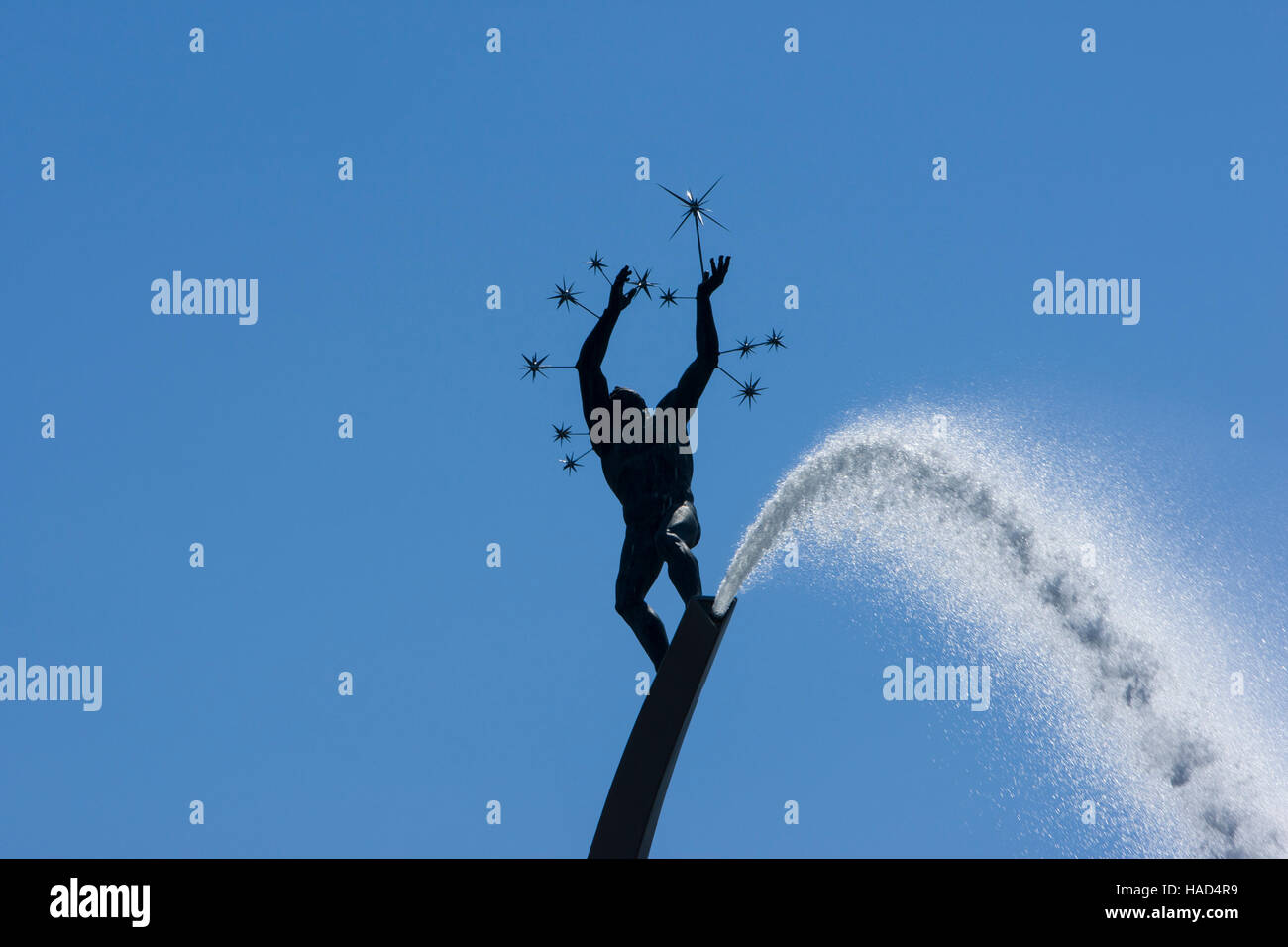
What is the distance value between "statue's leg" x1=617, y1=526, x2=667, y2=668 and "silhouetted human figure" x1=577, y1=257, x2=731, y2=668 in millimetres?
14

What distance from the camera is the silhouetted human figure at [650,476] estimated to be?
26828 millimetres

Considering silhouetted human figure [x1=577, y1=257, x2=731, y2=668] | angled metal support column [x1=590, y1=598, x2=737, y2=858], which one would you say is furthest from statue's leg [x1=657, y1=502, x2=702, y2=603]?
angled metal support column [x1=590, y1=598, x2=737, y2=858]

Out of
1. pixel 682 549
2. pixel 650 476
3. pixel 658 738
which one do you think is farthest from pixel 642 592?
pixel 658 738

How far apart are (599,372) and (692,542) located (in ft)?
9.24

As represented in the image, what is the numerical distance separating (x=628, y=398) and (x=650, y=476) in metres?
1.25

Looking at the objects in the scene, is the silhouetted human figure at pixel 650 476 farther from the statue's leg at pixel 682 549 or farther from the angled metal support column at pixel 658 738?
the angled metal support column at pixel 658 738

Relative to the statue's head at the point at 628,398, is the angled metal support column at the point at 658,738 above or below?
below

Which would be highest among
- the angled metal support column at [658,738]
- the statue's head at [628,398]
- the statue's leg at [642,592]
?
the statue's head at [628,398]

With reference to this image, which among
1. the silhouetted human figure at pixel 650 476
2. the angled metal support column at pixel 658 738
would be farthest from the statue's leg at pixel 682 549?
the angled metal support column at pixel 658 738

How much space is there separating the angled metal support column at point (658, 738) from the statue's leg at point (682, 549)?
83 cm

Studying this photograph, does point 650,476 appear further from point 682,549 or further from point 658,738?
point 658,738

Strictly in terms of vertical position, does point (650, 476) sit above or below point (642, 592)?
above

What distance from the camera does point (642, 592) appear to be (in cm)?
2688
